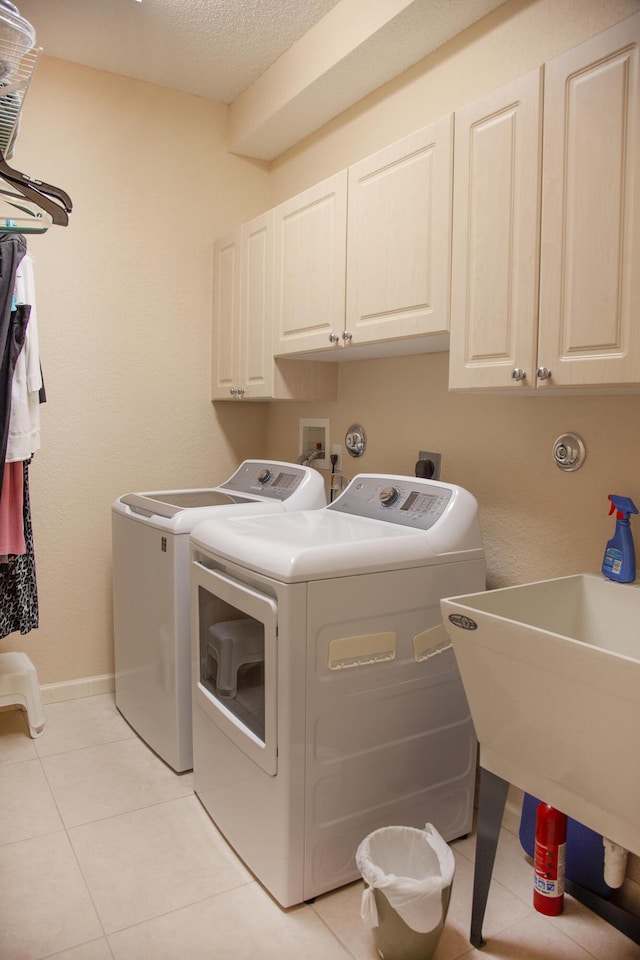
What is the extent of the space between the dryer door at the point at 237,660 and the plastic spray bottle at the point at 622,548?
0.87 m

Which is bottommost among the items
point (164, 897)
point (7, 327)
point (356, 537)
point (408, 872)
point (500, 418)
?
point (164, 897)

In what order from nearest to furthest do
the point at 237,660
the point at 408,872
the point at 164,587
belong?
the point at 408,872 < the point at 237,660 < the point at 164,587

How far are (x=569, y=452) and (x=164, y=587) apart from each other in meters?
1.43

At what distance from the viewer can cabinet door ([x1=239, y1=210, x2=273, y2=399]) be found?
2781 millimetres

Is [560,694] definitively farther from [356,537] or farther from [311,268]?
[311,268]

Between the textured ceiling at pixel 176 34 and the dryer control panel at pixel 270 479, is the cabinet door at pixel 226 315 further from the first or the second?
the textured ceiling at pixel 176 34

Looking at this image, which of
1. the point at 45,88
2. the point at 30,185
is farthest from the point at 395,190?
the point at 45,88

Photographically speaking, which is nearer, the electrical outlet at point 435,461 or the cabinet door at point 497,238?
the cabinet door at point 497,238

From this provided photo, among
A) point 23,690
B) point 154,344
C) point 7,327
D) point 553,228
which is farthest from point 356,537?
point 154,344

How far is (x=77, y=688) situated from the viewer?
3002 millimetres

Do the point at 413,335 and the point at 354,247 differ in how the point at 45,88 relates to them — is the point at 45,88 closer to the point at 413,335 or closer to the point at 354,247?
the point at 354,247

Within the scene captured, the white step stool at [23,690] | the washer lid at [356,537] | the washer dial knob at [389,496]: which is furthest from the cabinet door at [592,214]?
the white step stool at [23,690]

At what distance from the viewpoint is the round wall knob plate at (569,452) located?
1.88m

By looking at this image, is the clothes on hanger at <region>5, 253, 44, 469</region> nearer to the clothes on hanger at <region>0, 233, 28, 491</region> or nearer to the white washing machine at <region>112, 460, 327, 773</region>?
the clothes on hanger at <region>0, 233, 28, 491</region>
